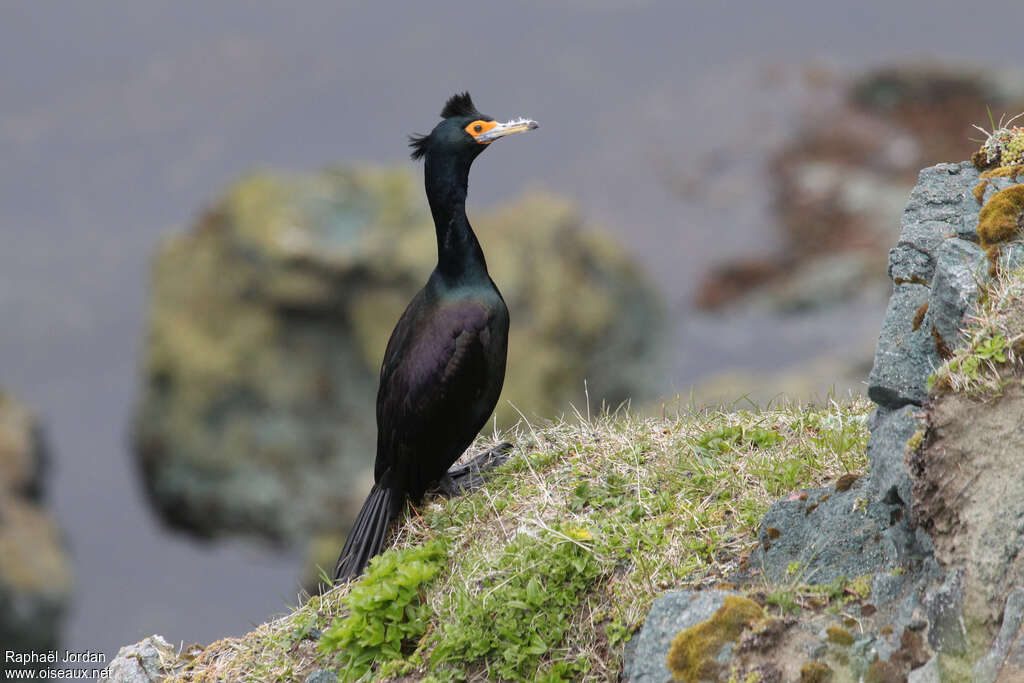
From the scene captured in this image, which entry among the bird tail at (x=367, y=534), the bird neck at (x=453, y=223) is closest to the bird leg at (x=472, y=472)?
the bird tail at (x=367, y=534)

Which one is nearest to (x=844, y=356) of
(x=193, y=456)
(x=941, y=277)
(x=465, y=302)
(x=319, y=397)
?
(x=319, y=397)

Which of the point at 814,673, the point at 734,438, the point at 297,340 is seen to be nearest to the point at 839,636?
the point at 814,673

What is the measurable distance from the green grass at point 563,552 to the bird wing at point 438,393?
0.90ft

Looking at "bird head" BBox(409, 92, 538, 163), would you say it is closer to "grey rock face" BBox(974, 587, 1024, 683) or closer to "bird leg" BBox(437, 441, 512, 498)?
"bird leg" BBox(437, 441, 512, 498)

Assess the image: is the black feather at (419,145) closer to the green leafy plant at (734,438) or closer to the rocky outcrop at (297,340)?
the green leafy plant at (734,438)

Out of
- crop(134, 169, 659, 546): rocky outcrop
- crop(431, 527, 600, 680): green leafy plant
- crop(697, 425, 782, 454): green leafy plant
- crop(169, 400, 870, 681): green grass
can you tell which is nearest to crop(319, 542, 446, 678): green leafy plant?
crop(169, 400, 870, 681): green grass

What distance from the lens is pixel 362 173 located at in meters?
18.4

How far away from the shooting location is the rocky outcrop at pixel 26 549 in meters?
15.4

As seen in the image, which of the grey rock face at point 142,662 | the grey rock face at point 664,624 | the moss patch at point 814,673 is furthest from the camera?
the grey rock face at point 142,662

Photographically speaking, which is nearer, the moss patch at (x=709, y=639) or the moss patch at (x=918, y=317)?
the moss patch at (x=709, y=639)

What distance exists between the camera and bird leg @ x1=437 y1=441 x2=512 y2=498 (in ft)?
17.1

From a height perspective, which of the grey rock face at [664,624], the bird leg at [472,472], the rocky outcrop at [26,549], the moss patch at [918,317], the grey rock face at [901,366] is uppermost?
the moss patch at [918,317]

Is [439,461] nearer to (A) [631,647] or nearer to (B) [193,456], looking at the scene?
(A) [631,647]

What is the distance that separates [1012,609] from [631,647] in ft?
4.32
